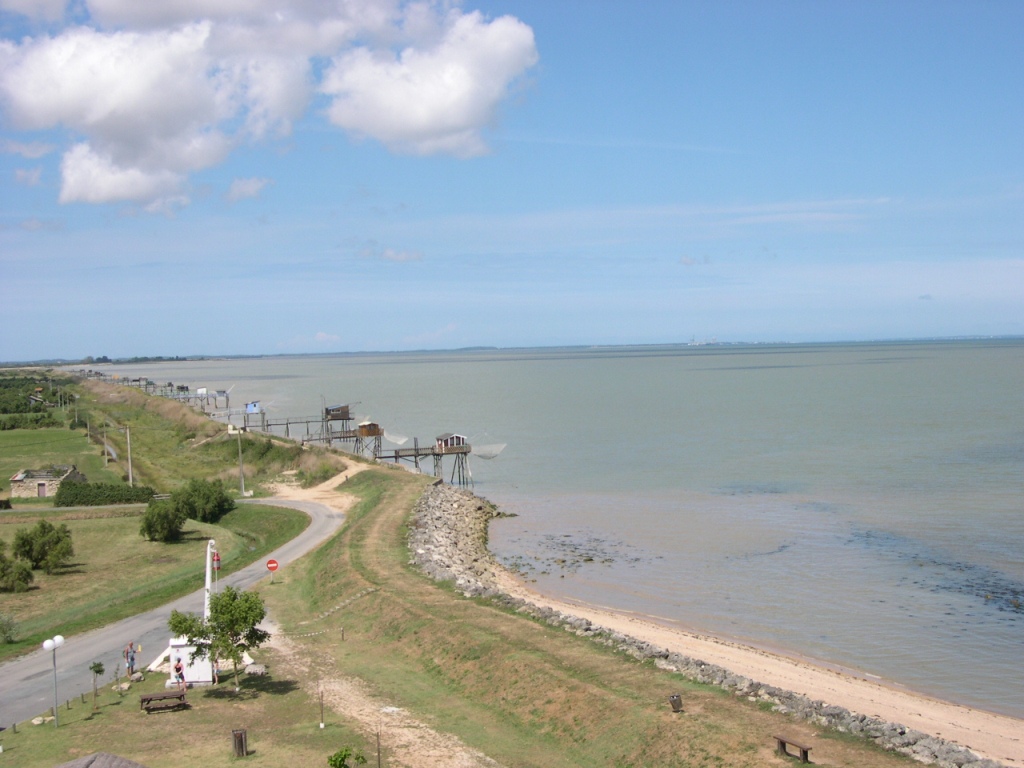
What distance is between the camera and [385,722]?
21.8m

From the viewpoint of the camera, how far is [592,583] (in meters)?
39.0

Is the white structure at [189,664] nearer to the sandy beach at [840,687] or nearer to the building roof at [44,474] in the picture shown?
the sandy beach at [840,687]

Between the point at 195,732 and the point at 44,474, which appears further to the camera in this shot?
the point at 44,474

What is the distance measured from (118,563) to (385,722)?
83.3 ft

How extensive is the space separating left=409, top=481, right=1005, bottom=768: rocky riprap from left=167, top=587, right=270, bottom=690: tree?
31.2ft

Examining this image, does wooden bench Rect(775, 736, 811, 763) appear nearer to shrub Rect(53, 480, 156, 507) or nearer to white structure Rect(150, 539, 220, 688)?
white structure Rect(150, 539, 220, 688)

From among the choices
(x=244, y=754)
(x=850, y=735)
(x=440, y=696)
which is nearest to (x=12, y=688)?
(x=244, y=754)

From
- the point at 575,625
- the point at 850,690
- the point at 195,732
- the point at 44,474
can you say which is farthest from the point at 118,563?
the point at 850,690

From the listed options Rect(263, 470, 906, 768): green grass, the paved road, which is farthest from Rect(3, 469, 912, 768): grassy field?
the paved road

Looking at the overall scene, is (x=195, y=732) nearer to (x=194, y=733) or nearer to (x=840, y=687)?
(x=194, y=733)

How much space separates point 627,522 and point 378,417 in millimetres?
78018

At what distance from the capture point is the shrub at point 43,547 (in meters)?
39.5

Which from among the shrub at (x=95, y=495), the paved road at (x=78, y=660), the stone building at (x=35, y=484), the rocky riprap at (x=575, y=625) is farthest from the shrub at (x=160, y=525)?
the stone building at (x=35, y=484)

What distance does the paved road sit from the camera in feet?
77.4
